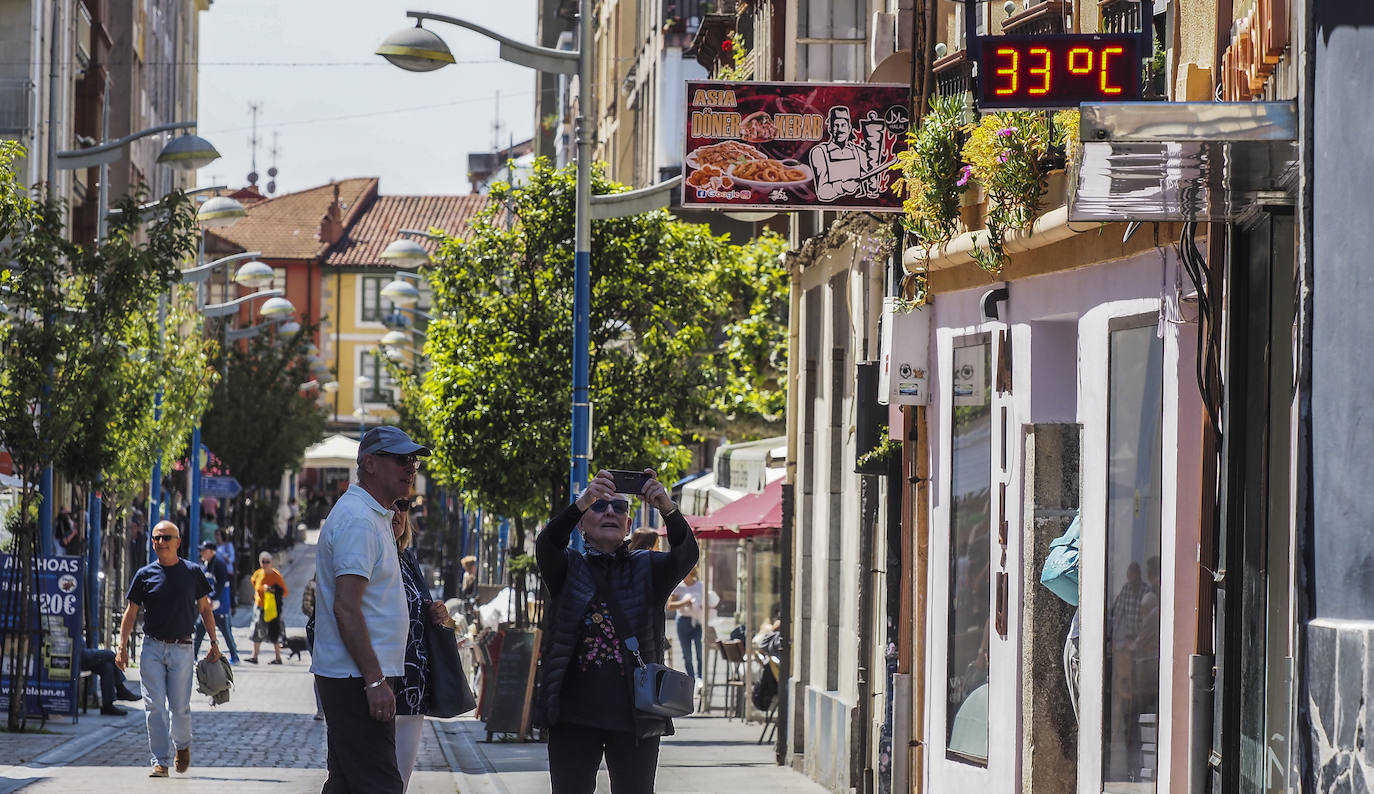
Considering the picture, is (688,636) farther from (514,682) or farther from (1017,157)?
(1017,157)

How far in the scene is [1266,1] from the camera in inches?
330

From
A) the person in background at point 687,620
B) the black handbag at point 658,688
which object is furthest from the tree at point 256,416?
the black handbag at point 658,688

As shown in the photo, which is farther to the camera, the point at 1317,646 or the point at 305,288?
the point at 305,288

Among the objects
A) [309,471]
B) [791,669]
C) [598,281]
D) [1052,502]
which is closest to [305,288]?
[309,471]

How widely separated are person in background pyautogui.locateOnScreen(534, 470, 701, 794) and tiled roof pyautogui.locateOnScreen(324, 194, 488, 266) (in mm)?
97037

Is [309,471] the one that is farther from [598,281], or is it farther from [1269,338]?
[1269,338]

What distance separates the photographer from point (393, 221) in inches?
4338

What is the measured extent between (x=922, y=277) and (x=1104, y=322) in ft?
10.4

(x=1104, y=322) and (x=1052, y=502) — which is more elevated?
(x=1104, y=322)

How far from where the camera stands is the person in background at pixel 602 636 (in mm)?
8609

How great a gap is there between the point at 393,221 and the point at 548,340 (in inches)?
3376

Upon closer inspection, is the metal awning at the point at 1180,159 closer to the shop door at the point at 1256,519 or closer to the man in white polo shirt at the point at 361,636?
the shop door at the point at 1256,519

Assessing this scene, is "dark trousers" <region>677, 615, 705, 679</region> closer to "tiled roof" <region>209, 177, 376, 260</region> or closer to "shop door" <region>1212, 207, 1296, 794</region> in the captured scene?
"shop door" <region>1212, 207, 1296, 794</region>

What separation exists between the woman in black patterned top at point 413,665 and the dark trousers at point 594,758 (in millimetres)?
681
